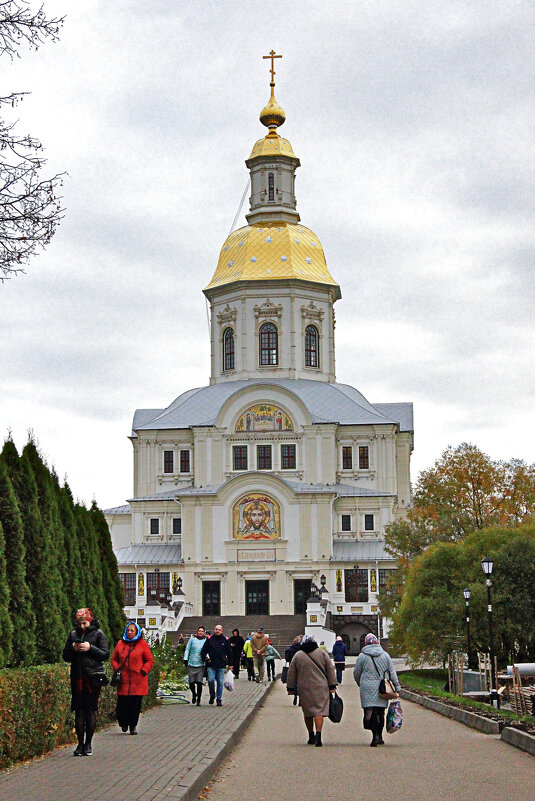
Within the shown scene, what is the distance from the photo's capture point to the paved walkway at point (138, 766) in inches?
421

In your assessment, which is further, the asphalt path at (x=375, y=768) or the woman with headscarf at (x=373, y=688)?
the woman with headscarf at (x=373, y=688)

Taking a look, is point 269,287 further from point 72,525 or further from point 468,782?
point 468,782

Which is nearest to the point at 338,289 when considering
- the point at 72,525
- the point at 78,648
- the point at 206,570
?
the point at 206,570

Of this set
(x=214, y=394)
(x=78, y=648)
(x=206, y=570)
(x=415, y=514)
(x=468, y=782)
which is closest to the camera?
(x=468, y=782)

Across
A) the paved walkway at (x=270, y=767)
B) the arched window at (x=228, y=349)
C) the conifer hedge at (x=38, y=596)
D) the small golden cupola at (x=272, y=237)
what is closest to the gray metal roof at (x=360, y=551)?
the arched window at (x=228, y=349)

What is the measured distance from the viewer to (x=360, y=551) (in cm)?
6494

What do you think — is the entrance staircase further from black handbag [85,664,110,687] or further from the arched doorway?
black handbag [85,664,110,687]

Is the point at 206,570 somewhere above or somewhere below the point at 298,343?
below

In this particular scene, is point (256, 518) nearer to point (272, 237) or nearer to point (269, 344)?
point (269, 344)

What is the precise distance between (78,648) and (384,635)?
154 feet

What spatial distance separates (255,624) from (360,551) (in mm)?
8058

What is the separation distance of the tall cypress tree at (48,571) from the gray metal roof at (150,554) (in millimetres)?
47284

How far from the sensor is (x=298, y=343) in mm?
73188

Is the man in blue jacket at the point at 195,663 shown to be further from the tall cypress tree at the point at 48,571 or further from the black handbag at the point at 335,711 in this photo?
the black handbag at the point at 335,711
